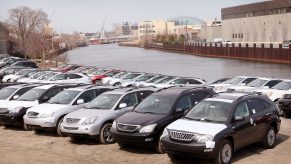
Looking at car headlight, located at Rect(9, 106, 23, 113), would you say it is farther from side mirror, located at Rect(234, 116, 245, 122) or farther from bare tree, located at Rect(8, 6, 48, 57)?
bare tree, located at Rect(8, 6, 48, 57)

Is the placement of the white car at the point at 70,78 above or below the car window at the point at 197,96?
below

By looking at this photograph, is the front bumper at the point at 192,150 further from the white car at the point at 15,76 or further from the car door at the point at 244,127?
the white car at the point at 15,76

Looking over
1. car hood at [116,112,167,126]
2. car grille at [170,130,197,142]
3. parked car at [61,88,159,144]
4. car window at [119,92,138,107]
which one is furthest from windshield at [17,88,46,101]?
car grille at [170,130,197,142]

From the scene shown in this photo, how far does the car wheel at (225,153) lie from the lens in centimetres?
1068

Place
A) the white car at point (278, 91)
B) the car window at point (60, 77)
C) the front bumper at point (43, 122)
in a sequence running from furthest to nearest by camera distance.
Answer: the car window at point (60, 77), the white car at point (278, 91), the front bumper at point (43, 122)

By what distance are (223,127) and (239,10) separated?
104715 mm

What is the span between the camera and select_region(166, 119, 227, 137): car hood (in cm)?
1071

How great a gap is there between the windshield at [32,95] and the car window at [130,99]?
4205 mm

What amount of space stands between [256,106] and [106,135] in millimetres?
4377

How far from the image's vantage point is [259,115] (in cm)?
1221

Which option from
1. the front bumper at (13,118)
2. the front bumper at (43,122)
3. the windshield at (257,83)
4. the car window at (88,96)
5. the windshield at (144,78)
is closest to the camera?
the front bumper at (43,122)

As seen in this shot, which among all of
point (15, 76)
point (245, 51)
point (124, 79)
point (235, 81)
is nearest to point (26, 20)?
point (245, 51)

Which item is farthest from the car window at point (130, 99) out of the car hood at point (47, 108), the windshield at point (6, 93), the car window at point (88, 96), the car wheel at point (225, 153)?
the windshield at point (6, 93)

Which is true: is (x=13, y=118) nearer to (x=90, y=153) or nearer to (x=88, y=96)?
(x=88, y=96)
